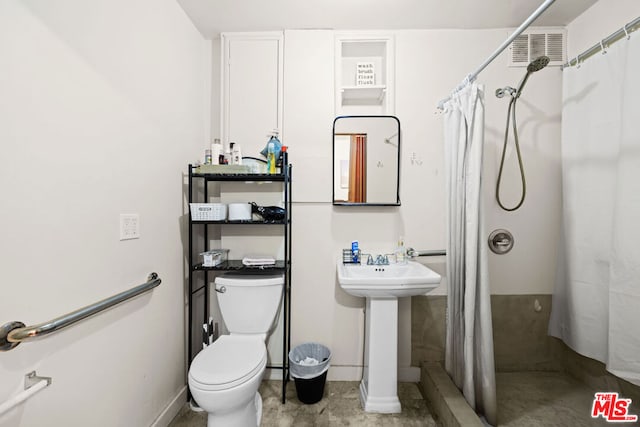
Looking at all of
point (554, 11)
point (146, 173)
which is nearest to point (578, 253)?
point (554, 11)

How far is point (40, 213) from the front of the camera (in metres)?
0.85

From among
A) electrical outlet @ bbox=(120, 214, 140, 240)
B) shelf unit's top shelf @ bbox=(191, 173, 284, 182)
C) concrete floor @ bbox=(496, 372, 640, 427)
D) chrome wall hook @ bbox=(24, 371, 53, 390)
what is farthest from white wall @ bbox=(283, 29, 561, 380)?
chrome wall hook @ bbox=(24, 371, 53, 390)

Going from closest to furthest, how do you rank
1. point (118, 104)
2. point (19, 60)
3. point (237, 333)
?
1. point (19, 60)
2. point (118, 104)
3. point (237, 333)

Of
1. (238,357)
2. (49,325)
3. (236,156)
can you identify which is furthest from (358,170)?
(49,325)

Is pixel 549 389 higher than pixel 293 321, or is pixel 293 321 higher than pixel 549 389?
pixel 293 321

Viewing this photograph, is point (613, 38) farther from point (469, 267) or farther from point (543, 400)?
point (543, 400)

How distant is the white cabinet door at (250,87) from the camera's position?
187 cm

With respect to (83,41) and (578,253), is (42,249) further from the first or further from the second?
(578,253)

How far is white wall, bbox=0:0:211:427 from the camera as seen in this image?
2.59ft

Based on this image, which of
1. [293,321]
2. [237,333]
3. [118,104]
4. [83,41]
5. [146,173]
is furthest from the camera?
[293,321]

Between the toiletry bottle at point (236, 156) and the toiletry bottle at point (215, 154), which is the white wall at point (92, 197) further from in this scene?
the toiletry bottle at point (236, 156)

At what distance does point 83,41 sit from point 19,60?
0.94 ft

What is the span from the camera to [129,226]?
122 cm

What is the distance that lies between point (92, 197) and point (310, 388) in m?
1.57
